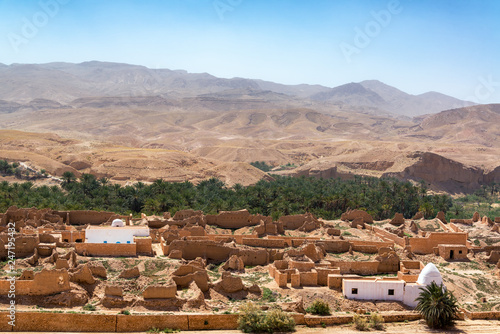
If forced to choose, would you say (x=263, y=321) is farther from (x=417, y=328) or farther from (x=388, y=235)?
(x=388, y=235)

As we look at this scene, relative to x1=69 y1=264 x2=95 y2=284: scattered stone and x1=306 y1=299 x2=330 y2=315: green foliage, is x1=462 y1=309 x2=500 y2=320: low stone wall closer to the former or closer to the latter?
x1=306 y1=299 x2=330 y2=315: green foliage

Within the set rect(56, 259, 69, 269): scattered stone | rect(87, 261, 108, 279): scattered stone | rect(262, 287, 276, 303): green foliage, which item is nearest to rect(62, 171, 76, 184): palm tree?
rect(87, 261, 108, 279): scattered stone

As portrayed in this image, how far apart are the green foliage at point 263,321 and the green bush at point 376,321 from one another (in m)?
3.76

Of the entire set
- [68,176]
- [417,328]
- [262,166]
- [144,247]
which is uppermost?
[262,166]

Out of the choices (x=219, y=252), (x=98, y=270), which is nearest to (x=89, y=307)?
(x=98, y=270)

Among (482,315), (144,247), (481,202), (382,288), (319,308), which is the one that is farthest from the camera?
(481,202)

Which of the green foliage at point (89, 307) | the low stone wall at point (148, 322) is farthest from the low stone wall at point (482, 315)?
the green foliage at point (89, 307)

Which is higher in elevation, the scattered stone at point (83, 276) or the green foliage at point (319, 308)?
the scattered stone at point (83, 276)

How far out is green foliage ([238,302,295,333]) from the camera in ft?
76.3

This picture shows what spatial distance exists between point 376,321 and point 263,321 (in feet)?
17.5

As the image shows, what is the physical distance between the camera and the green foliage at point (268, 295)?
87.1ft

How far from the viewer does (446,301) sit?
25.3 m

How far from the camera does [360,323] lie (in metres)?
24.2

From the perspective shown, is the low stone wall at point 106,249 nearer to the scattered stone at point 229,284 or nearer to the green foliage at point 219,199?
the scattered stone at point 229,284
